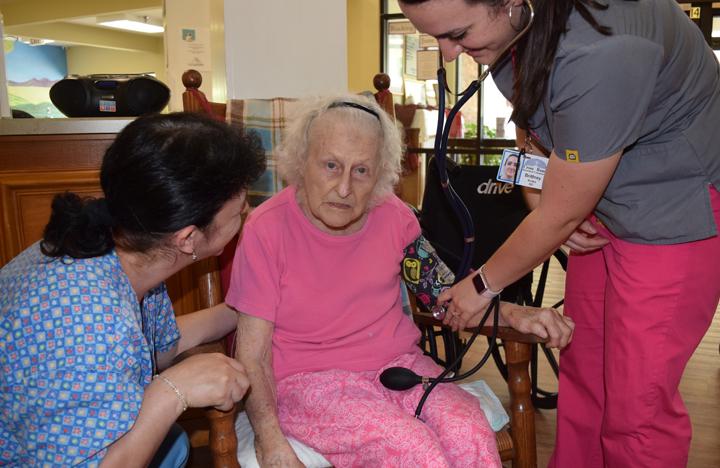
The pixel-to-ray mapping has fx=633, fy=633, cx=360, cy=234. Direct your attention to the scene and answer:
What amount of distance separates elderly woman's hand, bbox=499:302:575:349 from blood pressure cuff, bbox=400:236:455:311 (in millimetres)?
195

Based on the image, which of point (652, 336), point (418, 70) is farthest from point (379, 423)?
point (418, 70)

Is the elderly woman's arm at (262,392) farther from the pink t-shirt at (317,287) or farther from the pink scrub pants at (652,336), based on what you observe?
the pink scrub pants at (652,336)

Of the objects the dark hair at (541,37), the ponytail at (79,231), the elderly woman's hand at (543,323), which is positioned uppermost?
the dark hair at (541,37)

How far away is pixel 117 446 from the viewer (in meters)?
0.98

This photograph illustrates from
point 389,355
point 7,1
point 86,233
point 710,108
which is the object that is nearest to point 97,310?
point 86,233

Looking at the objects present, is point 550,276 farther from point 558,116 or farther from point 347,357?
point 558,116

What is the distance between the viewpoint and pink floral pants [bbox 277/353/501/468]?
1.26 metres

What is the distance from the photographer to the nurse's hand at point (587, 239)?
4.37ft

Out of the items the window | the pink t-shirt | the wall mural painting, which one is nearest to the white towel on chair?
the pink t-shirt

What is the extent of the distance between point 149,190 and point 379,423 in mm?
652

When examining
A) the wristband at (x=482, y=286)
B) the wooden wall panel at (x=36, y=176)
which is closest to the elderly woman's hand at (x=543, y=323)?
the wristband at (x=482, y=286)

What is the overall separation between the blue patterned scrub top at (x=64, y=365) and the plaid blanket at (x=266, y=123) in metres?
0.95

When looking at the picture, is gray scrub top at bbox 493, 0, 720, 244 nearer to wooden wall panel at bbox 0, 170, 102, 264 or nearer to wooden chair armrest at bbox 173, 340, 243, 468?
wooden chair armrest at bbox 173, 340, 243, 468

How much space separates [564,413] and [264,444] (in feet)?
2.35
